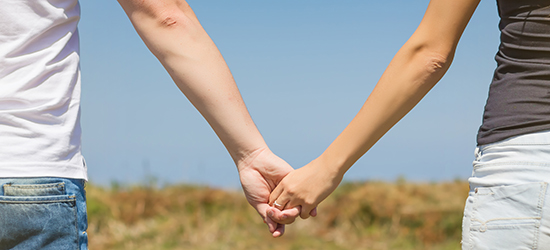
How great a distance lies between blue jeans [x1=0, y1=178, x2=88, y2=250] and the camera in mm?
1382

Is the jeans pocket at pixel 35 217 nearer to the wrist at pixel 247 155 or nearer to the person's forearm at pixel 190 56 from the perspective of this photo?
the person's forearm at pixel 190 56

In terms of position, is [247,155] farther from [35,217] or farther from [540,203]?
[540,203]

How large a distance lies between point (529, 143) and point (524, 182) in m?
0.11

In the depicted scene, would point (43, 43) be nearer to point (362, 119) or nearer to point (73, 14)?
point (73, 14)

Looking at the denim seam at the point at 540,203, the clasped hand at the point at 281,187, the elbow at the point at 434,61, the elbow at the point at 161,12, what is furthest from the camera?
the clasped hand at the point at 281,187

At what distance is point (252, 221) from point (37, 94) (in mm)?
4110

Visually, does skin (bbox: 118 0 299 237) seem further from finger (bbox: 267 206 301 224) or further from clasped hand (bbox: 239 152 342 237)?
finger (bbox: 267 206 301 224)

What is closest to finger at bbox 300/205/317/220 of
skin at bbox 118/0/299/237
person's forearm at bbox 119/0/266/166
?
skin at bbox 118/0/299/237

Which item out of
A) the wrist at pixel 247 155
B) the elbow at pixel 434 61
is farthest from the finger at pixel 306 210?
the elbow at pixel 434 61

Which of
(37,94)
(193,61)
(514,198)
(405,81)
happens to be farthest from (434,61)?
(37,94)

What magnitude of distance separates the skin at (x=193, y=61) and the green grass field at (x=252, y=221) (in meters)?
2.79

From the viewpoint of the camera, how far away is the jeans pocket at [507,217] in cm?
132

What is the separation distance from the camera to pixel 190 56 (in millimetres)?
2023

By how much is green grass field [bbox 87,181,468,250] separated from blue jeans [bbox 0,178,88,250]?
3.31m
